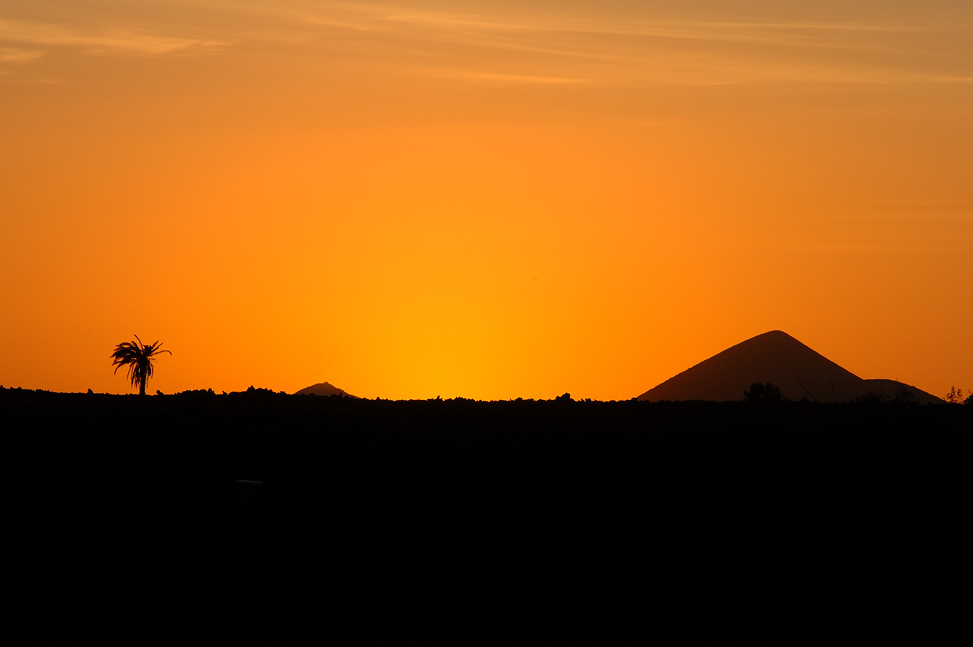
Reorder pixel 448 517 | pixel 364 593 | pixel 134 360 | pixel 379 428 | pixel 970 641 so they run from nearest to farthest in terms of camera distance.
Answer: pixel 970 641, pixel 364 593, pixel 448 517, pixel 379 428, pixel 134 360

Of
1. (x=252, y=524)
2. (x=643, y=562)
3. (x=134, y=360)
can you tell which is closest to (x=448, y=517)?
(x=643, y=562)

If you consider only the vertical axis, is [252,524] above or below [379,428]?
below

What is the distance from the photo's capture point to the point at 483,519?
28.3 m

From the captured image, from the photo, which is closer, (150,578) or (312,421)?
(150,578)

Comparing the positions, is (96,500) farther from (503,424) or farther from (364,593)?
(503,424)

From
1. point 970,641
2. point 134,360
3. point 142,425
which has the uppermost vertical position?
point 134,360

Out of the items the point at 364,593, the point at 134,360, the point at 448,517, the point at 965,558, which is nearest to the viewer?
the point at 364,593

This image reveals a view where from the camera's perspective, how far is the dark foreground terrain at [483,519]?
65.7ft

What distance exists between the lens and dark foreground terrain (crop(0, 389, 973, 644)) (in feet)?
65.7

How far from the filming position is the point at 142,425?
3684 cm

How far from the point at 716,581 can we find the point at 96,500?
54.1ft

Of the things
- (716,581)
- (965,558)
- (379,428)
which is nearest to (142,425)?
(379,428)

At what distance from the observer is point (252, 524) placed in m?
20.0

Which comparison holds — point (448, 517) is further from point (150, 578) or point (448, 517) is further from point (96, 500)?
point (96, 500)
